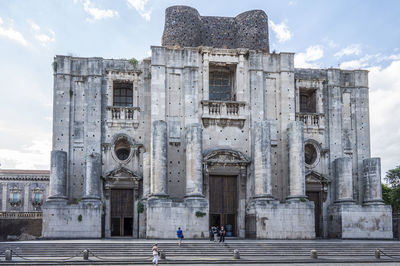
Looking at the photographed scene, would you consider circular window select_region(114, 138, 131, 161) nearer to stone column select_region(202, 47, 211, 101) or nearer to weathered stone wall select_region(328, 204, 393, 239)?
stone column select_region(202, 47, 211, 101)

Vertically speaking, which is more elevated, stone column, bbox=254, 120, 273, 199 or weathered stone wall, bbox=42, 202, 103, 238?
stone column, bbox=254, 120, 273, 199

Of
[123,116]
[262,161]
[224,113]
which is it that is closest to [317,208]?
[262,161]

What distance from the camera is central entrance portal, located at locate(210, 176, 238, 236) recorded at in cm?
3478

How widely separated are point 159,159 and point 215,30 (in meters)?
12.0

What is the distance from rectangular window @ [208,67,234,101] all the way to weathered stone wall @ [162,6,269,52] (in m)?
2.09

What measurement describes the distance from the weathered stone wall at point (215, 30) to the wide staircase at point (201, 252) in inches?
642

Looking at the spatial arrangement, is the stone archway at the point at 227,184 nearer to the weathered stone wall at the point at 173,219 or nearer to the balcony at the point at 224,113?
the balcony at the point at 224,113

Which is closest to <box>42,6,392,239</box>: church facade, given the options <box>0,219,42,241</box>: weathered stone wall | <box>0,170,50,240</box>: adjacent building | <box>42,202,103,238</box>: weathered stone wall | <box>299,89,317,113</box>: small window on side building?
<box>42,202,103,238</box>: weathered stone wall

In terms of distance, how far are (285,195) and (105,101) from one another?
13.9m

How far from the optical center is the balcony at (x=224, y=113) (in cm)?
3534

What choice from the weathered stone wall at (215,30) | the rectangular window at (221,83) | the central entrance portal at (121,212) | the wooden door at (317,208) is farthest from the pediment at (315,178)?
the central entrance portal at (121,212)

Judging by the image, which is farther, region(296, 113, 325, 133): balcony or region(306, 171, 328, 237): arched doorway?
region(296, 113, 325, 133): balcony

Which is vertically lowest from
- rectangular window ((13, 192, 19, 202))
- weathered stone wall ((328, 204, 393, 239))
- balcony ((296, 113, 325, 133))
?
weathered stone wall ((328, 204, 393, 239))

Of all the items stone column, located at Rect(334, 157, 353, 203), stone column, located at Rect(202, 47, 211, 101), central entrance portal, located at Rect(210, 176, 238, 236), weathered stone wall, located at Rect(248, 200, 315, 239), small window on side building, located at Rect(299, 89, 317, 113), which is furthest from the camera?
→ small window on side building, located at Rect(299, 89, 317, 113)
